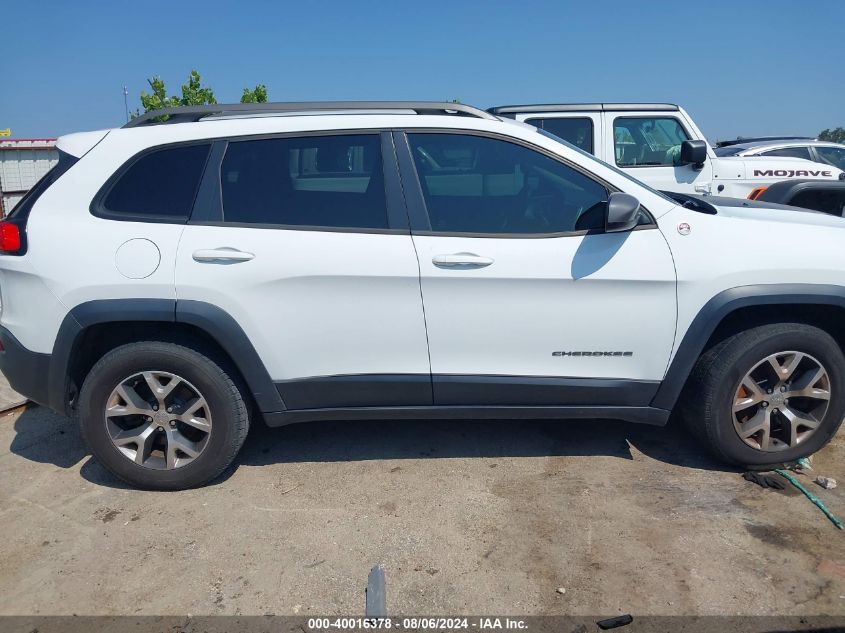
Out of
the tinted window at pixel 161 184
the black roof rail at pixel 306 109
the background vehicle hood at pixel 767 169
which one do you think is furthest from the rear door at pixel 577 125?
the tinted window at pixel 161 184

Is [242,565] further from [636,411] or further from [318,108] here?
[318,108]

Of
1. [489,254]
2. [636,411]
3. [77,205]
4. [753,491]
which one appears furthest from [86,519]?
[753,491]

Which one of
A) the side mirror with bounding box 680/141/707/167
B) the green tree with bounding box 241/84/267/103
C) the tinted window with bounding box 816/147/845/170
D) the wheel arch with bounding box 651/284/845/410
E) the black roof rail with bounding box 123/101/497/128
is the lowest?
the wheel arch with bounding box 651/284/845/410

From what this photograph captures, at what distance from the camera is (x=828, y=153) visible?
11180mm

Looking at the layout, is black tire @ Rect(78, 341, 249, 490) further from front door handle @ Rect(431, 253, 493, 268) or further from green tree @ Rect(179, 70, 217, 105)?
green tree @ Rect(179, 70, 217, 105)

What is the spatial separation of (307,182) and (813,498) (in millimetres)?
3033

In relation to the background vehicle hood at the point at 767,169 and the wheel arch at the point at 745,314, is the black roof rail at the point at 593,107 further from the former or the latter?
the wheel arch at the point at 745,314

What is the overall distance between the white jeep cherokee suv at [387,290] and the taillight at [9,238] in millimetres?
15

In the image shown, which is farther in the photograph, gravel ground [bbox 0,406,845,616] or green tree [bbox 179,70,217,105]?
green tree [bbox 179,70,217,105]

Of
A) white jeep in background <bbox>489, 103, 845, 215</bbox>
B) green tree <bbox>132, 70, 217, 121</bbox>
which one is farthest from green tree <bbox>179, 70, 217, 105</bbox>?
white jeep in background <bbox>489, 103, 845, 215</bbox>

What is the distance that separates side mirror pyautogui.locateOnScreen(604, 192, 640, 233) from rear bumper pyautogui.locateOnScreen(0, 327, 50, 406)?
9.55 feet

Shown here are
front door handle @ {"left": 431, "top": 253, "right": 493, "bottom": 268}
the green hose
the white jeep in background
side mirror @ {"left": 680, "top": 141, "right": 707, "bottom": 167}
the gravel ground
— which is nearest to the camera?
the gravel ground

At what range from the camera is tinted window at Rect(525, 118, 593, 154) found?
25.7 feet

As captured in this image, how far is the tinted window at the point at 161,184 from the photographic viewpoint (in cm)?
351
